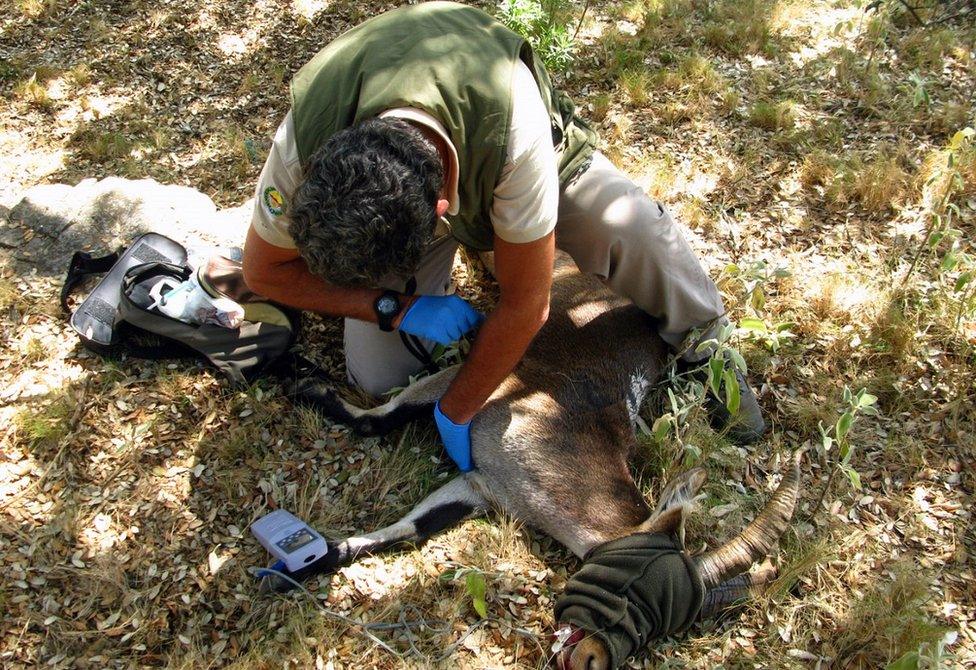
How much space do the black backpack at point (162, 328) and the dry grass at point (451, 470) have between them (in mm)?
122

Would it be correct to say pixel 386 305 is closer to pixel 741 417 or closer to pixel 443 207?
pixel 443 207

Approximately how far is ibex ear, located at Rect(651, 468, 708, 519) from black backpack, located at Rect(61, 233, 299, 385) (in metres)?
1.94

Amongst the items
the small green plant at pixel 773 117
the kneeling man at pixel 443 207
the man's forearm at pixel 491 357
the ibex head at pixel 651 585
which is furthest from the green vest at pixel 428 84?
the small green plant at pixel 773 117

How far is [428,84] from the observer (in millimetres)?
2373

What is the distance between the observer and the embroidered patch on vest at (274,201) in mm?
2609

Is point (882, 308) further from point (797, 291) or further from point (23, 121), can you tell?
point (23, 121)

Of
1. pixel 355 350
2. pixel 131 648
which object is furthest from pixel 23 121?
pixel 131 648

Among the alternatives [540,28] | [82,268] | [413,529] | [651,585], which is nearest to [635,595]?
[651,585]

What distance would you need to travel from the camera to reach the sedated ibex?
2609 mm

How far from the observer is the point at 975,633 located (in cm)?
283

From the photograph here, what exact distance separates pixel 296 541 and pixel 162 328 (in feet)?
4.16

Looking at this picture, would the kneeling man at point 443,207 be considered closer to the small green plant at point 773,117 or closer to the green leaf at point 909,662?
the green leaf at point 909,662

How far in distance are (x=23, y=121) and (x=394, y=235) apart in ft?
13.5

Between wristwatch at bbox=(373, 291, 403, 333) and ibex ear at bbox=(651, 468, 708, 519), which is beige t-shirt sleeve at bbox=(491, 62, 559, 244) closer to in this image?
wristwatch at bbox=(373, 291, 403, 333)
